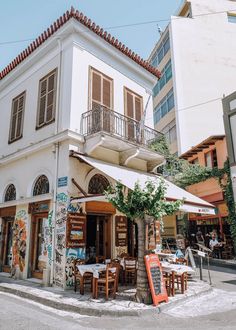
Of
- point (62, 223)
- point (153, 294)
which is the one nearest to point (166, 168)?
point (62, 223)

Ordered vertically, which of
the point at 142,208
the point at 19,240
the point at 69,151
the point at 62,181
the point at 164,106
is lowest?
the point at 19,240

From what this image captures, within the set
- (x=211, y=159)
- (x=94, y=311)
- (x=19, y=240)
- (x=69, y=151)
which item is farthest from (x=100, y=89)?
(x=211, y=159)

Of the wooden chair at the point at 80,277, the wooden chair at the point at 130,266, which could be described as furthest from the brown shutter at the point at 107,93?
the wooden chair at the point at 80,277

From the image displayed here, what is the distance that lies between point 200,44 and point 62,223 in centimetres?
2496

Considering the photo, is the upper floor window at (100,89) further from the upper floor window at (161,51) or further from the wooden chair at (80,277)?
the upper floor window at (161,51)

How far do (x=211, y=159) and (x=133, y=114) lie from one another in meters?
10.3

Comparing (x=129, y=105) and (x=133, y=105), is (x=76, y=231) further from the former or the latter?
(x=133, y=105)

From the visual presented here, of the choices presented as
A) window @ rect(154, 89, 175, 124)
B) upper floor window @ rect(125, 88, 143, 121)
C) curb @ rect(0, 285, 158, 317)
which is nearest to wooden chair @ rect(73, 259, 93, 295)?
curb @ rect(0, 285, 158, 317)

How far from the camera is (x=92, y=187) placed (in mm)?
10453

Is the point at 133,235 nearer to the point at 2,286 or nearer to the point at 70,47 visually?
the point at 2,286

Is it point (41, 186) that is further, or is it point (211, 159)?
point (211, 159)

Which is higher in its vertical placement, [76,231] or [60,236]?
[76,231]

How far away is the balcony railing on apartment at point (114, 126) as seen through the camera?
33.8 feet

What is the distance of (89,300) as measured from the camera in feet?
23.7
